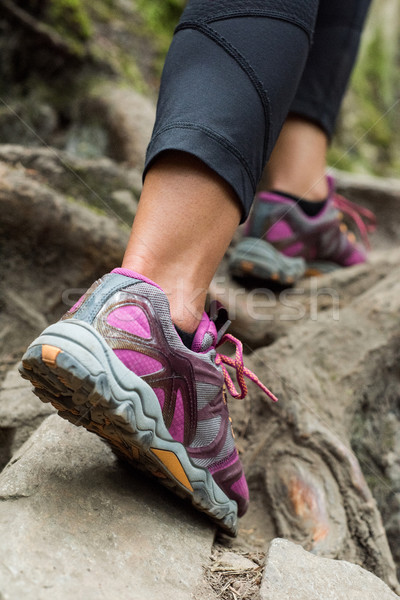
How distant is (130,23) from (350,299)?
119 inches

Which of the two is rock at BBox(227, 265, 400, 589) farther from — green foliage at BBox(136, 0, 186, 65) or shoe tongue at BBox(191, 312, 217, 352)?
green foliage at BBox(136, 0, 186, 65)

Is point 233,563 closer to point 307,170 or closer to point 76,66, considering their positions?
point 307,170

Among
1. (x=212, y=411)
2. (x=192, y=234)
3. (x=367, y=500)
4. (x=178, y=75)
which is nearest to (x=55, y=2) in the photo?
(x=178, y=75)

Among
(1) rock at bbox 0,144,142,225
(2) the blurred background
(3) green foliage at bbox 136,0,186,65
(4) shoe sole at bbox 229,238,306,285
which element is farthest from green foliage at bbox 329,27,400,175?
(1) rock at bbox 0,144,142,225

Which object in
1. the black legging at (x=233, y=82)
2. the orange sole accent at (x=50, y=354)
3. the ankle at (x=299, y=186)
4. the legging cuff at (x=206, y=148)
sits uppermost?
the black legging at (x=233, y=82)

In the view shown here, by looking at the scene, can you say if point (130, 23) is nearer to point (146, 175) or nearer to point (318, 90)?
point (318, 90)

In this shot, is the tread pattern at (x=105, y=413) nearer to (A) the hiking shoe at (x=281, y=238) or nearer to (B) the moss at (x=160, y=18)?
(A) the hiking shoe at (x=281, y=238)

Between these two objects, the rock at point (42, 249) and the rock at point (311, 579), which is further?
the rock at point (42, 249)

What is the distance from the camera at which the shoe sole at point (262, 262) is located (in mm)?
2332

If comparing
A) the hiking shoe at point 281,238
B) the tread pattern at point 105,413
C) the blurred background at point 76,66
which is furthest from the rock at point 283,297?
the blurred background at point 76,66

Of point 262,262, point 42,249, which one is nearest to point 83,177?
point 42,249

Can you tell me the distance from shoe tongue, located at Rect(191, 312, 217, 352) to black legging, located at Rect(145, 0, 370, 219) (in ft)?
0.97

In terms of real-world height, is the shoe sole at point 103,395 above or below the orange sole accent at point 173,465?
above

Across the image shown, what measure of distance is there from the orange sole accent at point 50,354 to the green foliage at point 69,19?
2.97 meters
